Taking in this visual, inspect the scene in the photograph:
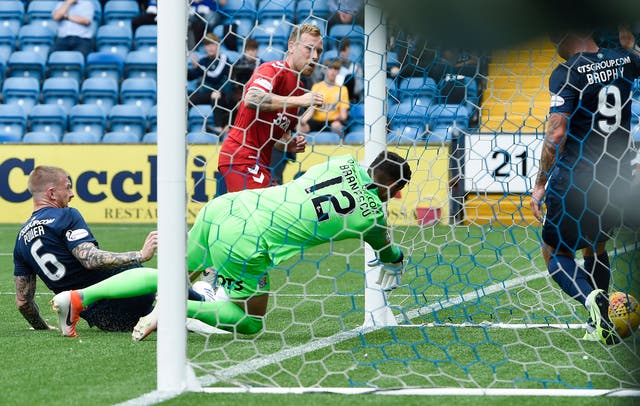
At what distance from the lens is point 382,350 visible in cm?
426

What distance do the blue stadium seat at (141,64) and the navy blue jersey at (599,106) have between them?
37.5ft

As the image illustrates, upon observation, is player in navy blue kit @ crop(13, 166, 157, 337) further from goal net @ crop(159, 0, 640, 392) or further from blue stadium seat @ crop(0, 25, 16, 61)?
blue stadium seat @ crop(0, 25, 16, 61)

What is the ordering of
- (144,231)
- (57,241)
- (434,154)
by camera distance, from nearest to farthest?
(57,241) → (434,154) → (144,231)

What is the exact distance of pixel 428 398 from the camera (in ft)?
10.2

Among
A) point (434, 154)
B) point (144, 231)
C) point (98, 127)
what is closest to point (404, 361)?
point (434, 154)

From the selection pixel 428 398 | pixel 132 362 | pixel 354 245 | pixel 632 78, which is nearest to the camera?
pixel 428 398

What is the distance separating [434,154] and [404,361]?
2.50 metres

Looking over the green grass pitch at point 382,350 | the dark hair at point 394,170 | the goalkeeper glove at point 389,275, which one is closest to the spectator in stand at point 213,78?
the dark hair at point 394,170

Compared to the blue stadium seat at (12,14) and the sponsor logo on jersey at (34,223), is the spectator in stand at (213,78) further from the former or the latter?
the blue stadium seat at (12,14)

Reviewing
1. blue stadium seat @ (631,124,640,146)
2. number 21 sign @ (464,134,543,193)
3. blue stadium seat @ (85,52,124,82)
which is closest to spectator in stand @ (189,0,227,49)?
number 21 sign @ (464,134,543,193)

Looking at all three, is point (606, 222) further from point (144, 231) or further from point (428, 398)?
point (144, 231)

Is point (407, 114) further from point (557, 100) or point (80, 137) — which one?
point (80, 137)

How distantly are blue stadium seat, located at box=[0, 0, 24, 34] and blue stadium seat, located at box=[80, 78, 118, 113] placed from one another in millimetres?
2164

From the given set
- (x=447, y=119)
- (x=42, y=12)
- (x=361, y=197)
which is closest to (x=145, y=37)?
(x=42, y=12)
